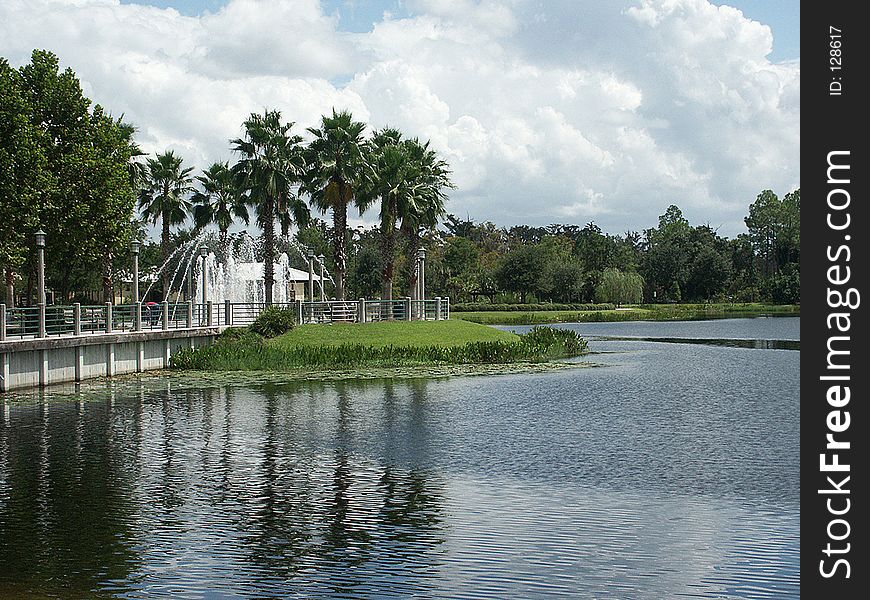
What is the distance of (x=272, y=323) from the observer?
52.1 m

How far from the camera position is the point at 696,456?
75.5 ft

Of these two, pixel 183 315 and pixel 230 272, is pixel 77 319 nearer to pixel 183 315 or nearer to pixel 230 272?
pixel 183 315

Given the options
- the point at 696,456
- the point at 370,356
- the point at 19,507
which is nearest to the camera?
the point at 19,507

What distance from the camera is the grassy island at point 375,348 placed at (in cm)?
4719

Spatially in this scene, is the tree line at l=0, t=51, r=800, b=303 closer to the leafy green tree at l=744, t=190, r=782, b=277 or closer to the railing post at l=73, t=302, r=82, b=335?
the railing post at l=73, t=302, r=82, b=335

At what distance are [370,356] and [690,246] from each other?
10663 centimetres

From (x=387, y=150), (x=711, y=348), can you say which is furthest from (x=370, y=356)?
(x=711, y=348)

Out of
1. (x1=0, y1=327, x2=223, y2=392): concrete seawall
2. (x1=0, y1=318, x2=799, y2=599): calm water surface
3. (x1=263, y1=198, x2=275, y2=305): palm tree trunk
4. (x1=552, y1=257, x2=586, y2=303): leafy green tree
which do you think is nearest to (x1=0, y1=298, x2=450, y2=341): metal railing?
(x1=0, y1=327, x2=223, y2=392): concrete seawall

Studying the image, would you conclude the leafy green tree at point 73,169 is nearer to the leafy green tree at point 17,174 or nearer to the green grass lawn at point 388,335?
the leafy green tree at point 17,174

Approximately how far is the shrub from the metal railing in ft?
10.5

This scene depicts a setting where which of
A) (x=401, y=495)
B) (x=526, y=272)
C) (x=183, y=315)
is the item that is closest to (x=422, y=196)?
(x=183, y=315)

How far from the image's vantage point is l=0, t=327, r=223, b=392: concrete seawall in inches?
1483
